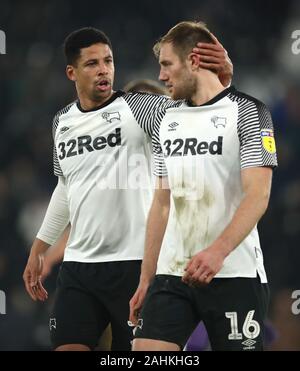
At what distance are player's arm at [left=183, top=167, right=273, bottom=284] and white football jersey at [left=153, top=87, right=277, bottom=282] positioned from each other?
0.24 ft

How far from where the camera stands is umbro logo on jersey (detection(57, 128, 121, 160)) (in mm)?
5098

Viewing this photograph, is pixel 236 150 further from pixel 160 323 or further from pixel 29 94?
pixel 29 94

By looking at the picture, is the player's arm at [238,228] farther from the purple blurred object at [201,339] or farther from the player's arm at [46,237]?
the purple blurred object at [201,339]

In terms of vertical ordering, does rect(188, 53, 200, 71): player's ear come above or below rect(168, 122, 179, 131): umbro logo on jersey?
above

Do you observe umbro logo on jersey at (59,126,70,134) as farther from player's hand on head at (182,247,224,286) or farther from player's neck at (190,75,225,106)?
player's hand on head at (182,247,224,286)

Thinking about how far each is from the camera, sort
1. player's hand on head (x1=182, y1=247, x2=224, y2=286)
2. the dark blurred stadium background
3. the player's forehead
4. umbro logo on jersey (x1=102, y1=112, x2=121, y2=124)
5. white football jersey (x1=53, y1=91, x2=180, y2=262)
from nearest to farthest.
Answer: player's hand on head (x1=182, y1=247, x2=224, y2=286) → white football jersey (x1=53, y1=91, x2=180, y2=262) → umbro logo on jersey (x1=102, y1=112, x2=121, y2=124) → the player's forehead → the dark blurred stadium background

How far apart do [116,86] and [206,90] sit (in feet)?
12.7

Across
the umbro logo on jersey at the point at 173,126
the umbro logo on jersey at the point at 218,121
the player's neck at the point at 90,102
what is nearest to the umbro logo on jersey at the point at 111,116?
the player's neck at the point at 90,102

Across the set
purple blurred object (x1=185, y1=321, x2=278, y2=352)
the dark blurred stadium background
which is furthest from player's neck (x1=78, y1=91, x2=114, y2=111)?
the dark blurred stadium background

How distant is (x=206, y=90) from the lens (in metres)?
4.48

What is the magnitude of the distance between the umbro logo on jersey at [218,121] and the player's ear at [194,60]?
0.96ft

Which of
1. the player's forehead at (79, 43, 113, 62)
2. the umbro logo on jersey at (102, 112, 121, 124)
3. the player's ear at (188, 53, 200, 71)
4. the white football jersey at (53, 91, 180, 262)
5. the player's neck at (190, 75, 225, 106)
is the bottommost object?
the white football jersey at (53, 91, 180, 262)

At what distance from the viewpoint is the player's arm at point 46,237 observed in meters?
5.35

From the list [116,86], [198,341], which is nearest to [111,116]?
[198,341]
